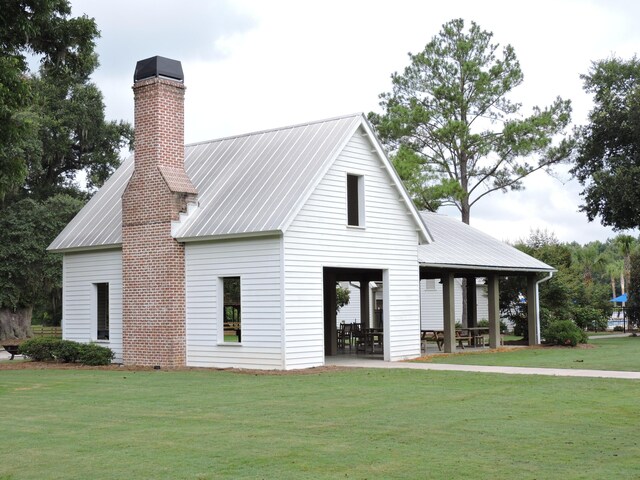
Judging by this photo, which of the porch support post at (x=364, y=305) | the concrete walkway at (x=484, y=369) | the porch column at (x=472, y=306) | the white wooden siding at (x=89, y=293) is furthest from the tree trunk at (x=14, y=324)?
the concrete walkway at (x=484, y=369)

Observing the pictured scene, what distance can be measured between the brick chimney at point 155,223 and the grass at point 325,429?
4532 millimetres

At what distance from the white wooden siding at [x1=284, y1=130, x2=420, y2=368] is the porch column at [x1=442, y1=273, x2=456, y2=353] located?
9.81ft

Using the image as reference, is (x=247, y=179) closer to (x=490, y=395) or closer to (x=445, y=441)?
(x=490, y=395)

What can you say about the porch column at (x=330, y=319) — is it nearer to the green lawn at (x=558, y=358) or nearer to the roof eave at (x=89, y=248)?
the green lawn at (x=558, y=358)

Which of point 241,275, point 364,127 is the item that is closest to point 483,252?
point 364,127

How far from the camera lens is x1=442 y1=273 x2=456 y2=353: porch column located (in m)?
27.7

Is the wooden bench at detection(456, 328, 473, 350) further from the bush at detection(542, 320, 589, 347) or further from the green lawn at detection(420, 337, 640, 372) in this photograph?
the bush at detection(542, 320, 589, 347)

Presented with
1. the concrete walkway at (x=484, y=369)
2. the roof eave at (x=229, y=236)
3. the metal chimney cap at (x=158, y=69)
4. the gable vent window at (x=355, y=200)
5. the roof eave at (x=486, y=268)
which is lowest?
the concrete walkway at (x=484, y=369)

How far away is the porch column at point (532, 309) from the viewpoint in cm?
3206

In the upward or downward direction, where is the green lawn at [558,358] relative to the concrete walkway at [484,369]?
downward

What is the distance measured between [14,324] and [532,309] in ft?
88.9

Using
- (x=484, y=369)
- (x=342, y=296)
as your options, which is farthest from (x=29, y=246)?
→ (x=484, y=369)

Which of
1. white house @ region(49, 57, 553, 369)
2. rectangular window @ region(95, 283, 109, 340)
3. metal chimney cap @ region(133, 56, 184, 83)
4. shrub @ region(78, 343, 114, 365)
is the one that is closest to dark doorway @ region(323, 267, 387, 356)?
white house @ region(49, 57, 553, 369)

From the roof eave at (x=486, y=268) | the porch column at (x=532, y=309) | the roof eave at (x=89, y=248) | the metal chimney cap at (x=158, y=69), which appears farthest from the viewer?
the porch column at (x=532, y=309)
